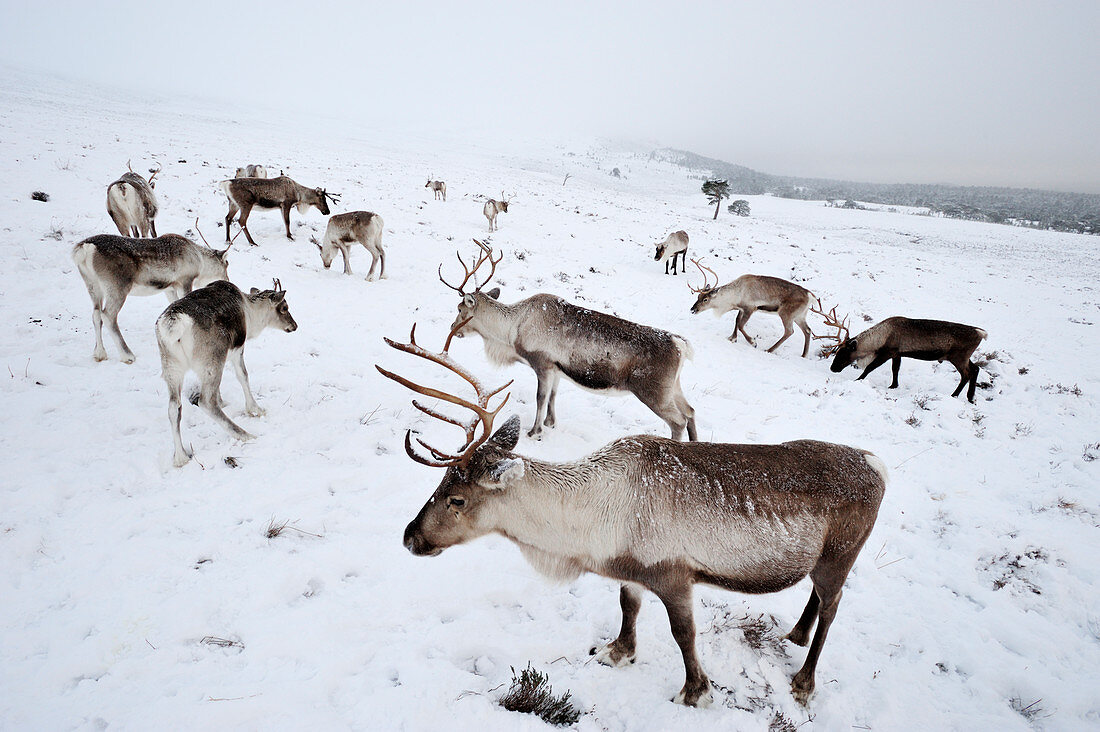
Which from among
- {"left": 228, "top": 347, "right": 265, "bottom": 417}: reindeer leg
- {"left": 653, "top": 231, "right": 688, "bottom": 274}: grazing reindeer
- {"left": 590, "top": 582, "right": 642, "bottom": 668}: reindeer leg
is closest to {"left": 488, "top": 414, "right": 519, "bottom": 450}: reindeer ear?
{"left": 590, "top": 582, "right": 642, "bottom": 668}: reindeer leg

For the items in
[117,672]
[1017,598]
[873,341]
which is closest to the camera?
[117,672]

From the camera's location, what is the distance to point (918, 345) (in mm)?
9531

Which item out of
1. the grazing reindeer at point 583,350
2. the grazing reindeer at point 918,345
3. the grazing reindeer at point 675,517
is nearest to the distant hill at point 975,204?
the grazing reindeer at point 918,345

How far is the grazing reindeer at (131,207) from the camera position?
1005 cm

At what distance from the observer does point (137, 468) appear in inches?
186

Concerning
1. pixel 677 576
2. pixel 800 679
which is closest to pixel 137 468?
pixel 677 576

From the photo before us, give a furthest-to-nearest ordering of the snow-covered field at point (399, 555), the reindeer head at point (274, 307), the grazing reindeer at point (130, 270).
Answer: the reindeer head at point (274, 307) → the grazing reindeer at point (130, 270) → the snow-covered field at point (399, 555)

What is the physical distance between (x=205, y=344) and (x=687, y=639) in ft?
18.9

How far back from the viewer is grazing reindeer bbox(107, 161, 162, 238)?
33.0 feet

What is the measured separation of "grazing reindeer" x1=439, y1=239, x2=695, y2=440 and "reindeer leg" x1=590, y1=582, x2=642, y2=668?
294 cm

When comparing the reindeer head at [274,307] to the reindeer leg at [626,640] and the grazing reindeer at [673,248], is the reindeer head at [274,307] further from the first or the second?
the grazing reindeer at [673,248]

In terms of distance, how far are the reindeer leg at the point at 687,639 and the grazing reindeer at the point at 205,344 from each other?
5.08m

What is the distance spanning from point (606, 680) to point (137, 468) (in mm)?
5110

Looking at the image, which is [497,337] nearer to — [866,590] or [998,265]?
[866,590]
